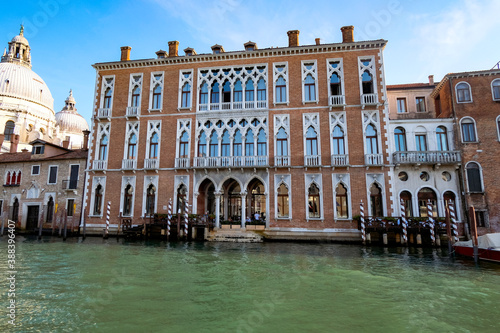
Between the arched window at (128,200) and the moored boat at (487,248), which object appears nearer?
the moored boat at (487,248)

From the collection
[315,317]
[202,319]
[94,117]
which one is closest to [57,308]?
[202,319]

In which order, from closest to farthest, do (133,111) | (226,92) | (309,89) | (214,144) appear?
(309,89), (214,144), (226,92), (133,111)

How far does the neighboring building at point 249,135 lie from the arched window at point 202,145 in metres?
0.07

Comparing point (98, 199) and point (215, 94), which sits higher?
point (215, 94)

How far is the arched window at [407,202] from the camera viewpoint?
16719mm

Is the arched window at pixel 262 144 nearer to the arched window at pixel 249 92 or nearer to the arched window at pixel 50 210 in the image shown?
the arched window at pixel 249 92

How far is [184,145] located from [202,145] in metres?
1.21

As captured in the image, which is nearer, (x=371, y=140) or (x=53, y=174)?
(x=371, y=140)

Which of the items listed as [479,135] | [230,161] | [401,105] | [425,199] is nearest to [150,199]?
[230,161]

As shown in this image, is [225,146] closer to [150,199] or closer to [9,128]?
[150,199]

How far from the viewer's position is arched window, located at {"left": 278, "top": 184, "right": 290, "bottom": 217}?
17.6 metres

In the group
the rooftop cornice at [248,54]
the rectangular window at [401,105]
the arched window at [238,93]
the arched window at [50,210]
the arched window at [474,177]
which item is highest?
the rooftop cornice at [248,54]

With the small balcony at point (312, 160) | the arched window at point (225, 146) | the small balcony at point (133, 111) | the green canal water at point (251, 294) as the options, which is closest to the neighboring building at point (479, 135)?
the green canal water at point (251, 294)

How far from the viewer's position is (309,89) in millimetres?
18500
